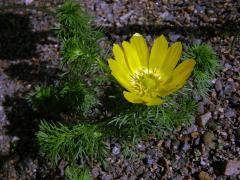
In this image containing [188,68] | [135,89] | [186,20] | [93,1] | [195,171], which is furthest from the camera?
[93,1]

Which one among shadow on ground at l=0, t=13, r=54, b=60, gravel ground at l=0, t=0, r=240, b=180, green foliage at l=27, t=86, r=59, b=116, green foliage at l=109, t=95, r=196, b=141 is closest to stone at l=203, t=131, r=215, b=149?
gravel ground at l=0, t=0, r=240, b=180

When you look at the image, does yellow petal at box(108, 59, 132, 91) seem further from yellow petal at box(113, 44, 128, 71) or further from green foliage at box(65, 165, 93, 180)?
green foliage at box(65, 165, 93, 180)

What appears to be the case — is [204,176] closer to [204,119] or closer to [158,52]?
[204,119]

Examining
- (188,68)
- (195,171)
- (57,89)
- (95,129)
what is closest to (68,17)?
(57,89)

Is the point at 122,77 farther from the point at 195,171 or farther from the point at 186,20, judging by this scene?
the point at 186,20

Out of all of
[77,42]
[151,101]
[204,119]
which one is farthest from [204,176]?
[77,42]

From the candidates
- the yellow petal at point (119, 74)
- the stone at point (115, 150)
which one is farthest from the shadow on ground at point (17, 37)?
the yellow petal at point (119, 74)
